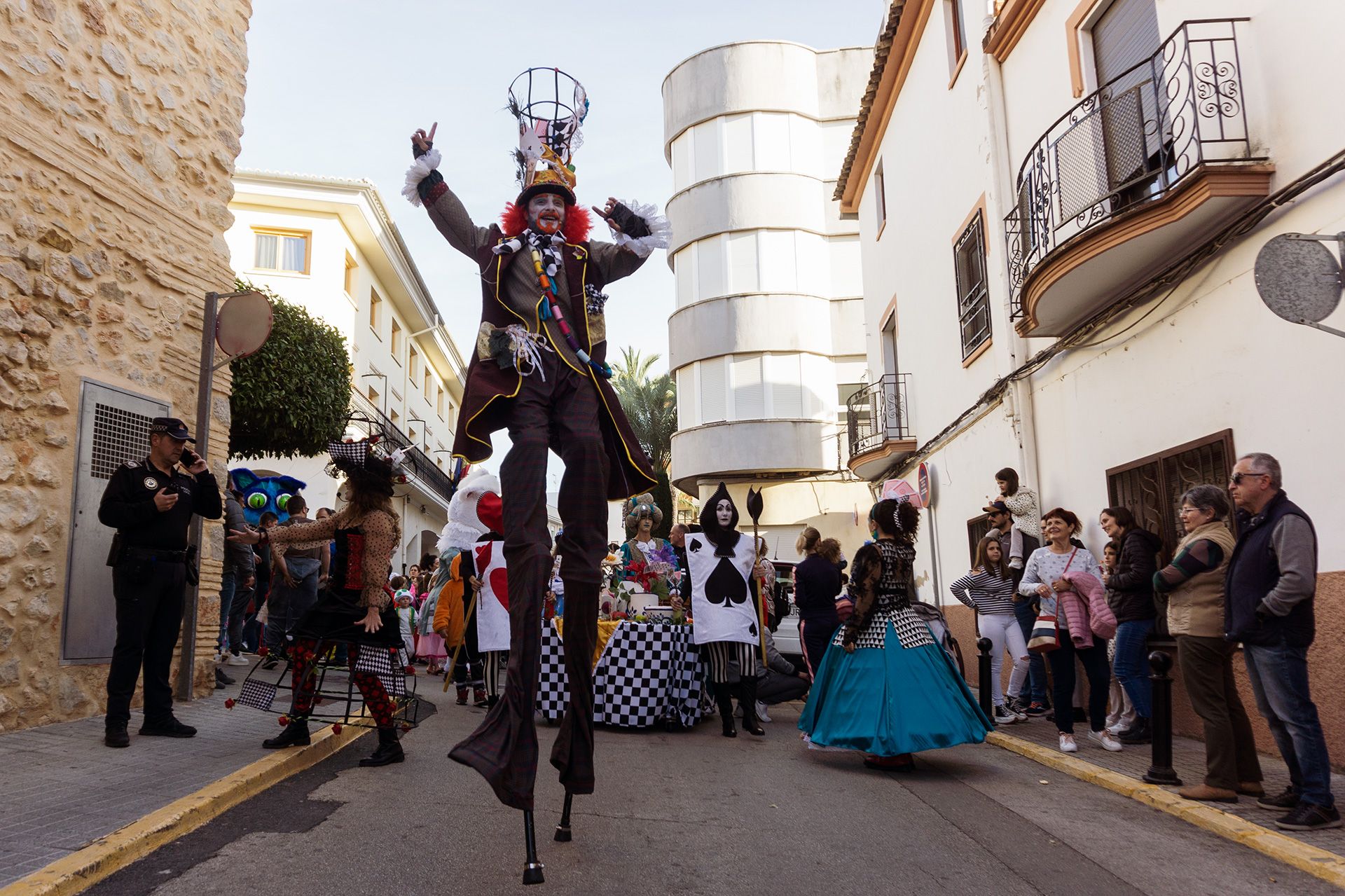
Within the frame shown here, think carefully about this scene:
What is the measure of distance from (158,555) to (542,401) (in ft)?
12.1

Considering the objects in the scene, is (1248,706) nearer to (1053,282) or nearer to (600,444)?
(1053,282)

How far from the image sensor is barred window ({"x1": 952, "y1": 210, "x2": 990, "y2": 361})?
13180 millimetres

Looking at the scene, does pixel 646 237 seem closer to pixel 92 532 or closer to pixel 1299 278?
pixel 1299 278

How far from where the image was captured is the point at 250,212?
26.3m

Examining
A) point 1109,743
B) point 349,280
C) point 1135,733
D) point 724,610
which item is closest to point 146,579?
point 724,610

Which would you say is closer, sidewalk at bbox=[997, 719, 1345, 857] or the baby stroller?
sidewalk at bbox=[997, 719, 1345, 857]

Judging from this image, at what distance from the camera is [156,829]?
4090mm

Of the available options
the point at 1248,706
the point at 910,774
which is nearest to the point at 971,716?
the point at 910,774

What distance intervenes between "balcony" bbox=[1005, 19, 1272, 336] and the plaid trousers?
5607 mm

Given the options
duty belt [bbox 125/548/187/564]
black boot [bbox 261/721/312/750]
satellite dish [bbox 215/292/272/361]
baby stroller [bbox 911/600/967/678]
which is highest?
satellite dish [bbox 215/292/272/361]

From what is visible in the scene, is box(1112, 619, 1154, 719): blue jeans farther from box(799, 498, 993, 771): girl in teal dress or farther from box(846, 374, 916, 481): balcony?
box(846, 374, 916, 481): balcony

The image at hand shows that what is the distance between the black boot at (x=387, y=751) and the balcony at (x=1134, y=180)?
6458 mm

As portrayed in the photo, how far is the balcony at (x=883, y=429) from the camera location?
17.9 metres

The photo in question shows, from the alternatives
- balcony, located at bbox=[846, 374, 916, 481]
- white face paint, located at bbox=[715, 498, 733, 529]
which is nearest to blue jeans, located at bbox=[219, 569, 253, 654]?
white face paint, located at bbox=[715, 498, 733, 529]
